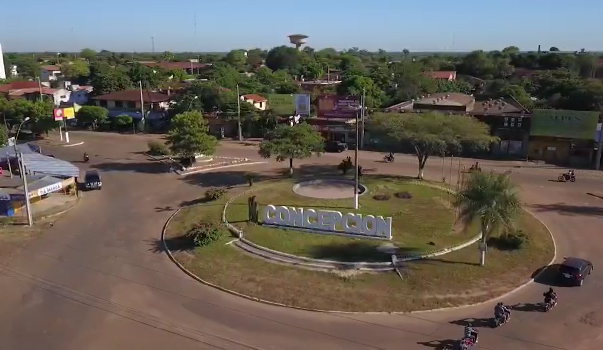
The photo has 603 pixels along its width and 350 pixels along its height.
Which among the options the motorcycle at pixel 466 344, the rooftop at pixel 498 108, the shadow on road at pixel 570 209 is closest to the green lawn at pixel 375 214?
the shadow on road at pixel 570 209

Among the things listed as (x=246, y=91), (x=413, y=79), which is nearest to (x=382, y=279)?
(x=246, y=91)

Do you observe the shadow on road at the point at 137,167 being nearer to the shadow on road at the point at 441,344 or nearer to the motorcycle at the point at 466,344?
the shadow on road at the point at 441,344

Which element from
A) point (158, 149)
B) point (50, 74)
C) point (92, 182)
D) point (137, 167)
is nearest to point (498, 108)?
point (158, 149)

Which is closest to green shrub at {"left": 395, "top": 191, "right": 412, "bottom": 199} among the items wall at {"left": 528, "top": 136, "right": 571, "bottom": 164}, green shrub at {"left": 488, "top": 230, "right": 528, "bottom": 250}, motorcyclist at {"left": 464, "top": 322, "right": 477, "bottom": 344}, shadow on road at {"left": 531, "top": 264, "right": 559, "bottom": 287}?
green shrub at {"left": 488, "top": 230, "right": 528, "bottom": 250}

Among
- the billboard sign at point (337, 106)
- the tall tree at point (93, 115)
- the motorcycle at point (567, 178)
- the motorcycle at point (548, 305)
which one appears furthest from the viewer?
the tall tree at point (93, 115)

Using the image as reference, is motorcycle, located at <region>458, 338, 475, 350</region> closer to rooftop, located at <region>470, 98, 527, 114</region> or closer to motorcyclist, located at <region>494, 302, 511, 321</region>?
motorcyclist, located at <region>494, 302, 511, 321</region>
